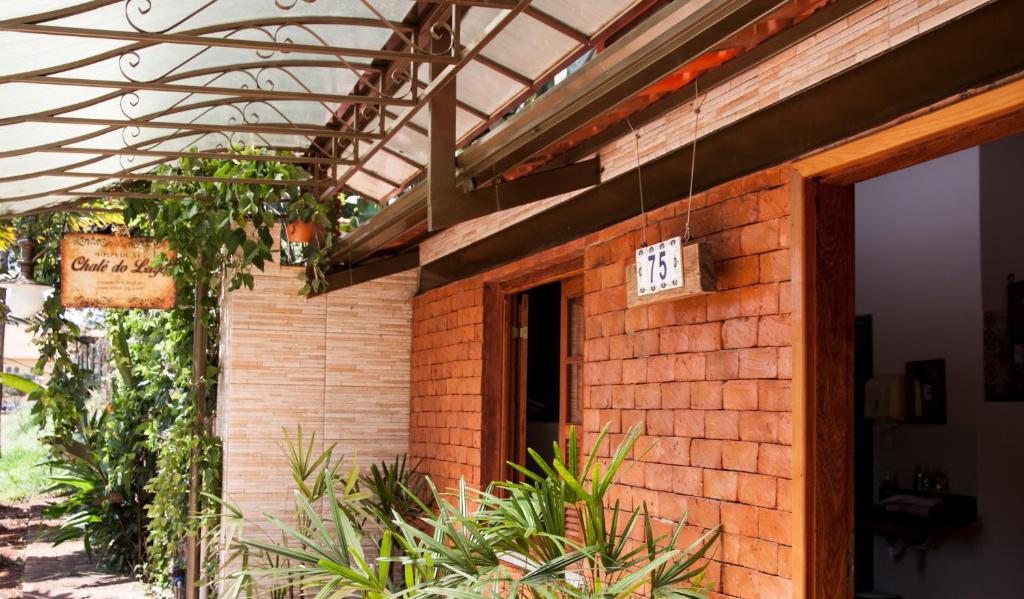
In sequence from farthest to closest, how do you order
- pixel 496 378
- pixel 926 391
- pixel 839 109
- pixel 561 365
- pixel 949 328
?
pixel 926 391
pixel 949 328
pixel 496 378
pixel 561 365
pixel 839 109

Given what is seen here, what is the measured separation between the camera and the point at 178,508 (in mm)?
7383

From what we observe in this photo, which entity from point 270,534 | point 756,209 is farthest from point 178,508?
point 756,209

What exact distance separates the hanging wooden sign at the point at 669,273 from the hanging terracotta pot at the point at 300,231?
3.40 m

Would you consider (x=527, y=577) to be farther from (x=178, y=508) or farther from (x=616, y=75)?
(x=178, y=508)

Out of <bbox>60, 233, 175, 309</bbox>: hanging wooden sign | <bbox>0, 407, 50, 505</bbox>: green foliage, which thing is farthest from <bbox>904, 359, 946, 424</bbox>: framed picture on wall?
<bbox>0, 407, 50, 505</bbox>: green foliage

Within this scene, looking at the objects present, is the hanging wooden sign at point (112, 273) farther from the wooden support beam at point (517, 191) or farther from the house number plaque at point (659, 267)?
the house number plaque at point (659, 267)

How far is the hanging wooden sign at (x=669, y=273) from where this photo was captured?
3.43 meters

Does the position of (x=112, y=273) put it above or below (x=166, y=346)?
above

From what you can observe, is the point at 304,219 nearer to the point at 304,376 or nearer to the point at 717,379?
the point at 304,376

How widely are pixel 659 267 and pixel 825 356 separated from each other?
71 cm

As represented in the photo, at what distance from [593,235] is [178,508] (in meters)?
4.40

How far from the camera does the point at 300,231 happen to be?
6.79 meters

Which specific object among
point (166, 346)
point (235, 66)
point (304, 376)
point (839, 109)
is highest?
point (235, 66)

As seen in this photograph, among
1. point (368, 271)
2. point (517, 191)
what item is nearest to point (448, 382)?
point (368, 271)
